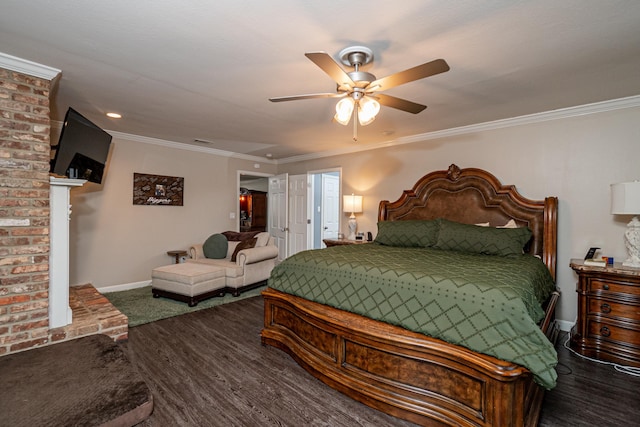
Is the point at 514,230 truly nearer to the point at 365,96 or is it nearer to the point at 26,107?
the point at 365,96

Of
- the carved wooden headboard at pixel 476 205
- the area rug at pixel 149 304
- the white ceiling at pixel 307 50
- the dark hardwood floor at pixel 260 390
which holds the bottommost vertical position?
the dark hardwood floor at pixel 260 390

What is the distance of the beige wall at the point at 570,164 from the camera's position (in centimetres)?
317

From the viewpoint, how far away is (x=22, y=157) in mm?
2463

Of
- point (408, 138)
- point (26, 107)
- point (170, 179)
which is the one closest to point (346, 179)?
point (408, 138)

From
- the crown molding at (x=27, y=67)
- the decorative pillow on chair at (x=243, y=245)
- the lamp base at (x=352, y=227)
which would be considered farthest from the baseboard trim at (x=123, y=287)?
the lamp base at (x=352, y=227)

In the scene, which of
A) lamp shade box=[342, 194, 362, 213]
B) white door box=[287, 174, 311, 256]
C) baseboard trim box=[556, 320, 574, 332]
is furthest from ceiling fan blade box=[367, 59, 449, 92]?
white door box=[287, 174, 311, 256]

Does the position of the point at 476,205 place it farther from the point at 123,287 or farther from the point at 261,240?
the point at 123,287

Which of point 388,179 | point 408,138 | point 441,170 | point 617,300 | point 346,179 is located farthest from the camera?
point 346,179

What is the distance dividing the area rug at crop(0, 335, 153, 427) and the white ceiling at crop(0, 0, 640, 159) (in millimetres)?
2207

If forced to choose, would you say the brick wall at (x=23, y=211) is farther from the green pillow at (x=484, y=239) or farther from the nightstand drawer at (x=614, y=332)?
the nightstand drawer at (x=614, y=332)

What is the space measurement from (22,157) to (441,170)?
182 inches

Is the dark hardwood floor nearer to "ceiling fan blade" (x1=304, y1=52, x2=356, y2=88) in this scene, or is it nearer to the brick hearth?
the brick hearth

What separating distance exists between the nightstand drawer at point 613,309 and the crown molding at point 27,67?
524 cm

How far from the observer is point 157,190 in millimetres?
5129
